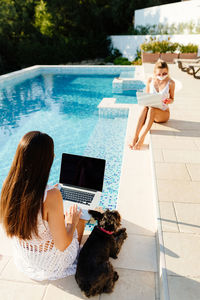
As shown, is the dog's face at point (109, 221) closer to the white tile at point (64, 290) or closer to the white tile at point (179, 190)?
the white tile at point (64, 290)

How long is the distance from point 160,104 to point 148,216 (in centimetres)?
217

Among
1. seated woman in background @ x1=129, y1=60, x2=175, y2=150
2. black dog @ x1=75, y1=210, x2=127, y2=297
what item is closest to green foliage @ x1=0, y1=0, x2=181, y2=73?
seated woman in background @ x1=129, y1=60, x2=175, y2=150

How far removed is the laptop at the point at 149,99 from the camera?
3822 millimetres

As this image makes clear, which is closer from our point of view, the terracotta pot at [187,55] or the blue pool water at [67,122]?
the blue pool water at [67,122]

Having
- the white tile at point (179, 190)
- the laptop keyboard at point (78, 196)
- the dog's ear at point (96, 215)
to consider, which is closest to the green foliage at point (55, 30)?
the white tile at point (179, 190)

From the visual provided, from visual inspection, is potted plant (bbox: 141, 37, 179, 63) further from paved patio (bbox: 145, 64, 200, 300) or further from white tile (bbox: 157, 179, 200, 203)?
white tile (bbox: 157, 179, 200, 203)

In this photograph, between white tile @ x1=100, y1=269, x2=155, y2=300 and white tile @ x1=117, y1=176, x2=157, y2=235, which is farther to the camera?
white tile @ x1=117, y1=176, x2=157, y2=235

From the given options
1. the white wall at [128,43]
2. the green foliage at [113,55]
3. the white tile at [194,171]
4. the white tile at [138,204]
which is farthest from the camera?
the green foliage at [113,55]

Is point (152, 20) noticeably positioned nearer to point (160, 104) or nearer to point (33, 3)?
point (33, 3)

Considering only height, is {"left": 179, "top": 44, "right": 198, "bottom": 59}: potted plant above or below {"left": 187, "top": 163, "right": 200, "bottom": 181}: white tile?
above

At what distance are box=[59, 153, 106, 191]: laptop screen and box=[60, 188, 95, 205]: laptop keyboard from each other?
9 centimetres

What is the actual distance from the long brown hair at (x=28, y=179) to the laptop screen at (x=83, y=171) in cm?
95

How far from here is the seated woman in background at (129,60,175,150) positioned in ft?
13.3

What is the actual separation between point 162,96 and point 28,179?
3247 millimetres
